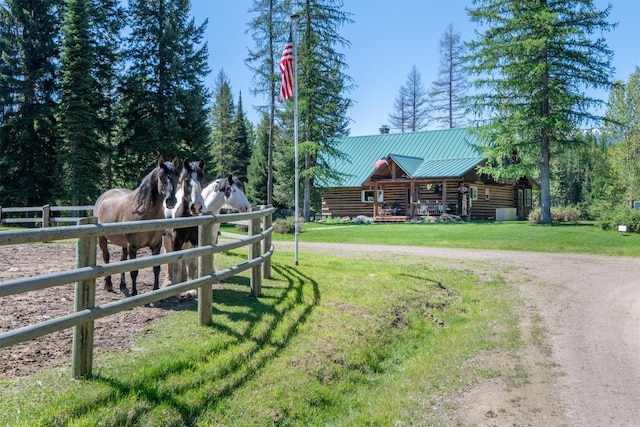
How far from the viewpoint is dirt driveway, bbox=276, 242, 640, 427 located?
167 inches

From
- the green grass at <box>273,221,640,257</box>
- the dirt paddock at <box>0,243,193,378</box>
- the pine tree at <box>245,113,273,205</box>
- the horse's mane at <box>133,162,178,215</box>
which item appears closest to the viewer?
the dirt paddock at <box>0,243,193,378</box>

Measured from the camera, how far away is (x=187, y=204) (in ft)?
23.5

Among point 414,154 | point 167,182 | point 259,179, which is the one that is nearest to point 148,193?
point 167,182

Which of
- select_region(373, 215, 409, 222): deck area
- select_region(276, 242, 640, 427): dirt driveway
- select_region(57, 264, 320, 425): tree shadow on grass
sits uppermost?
select_region(373, 215, 409, 222): deck area

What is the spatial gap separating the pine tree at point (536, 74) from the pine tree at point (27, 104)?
28.1 m

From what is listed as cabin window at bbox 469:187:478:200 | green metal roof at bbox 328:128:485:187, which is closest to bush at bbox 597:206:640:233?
green metal roof at bbox 328:128:485:187

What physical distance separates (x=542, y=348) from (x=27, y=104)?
34.1m

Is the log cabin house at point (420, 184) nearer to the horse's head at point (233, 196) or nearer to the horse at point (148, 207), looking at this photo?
the horse's head at point (233, 196)

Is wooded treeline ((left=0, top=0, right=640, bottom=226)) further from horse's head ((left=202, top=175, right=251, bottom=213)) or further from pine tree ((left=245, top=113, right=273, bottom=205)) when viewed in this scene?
horse's head ((left=202, top=175, right=251, bottom=213))

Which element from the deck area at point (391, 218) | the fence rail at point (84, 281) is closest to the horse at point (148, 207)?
the fence rail at point (84, 281)

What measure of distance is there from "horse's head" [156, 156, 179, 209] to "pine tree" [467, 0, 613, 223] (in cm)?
2536

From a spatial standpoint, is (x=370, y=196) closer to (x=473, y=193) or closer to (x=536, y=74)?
(x=473, y=193)

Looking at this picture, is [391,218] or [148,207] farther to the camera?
[391,218]

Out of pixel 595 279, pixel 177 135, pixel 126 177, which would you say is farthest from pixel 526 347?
pixel 126 177
